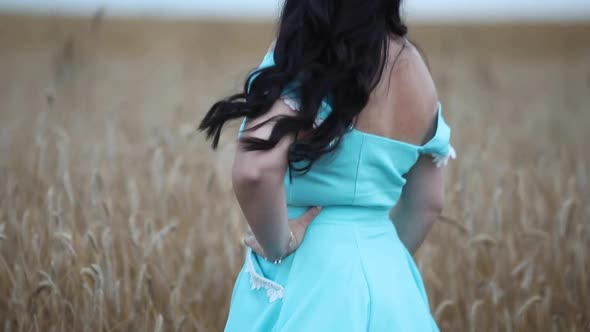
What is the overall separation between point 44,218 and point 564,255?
238 centimetres

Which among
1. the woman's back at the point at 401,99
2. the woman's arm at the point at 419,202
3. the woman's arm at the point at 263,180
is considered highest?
the woman's back at the point at 401,99

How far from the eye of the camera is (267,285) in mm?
1996

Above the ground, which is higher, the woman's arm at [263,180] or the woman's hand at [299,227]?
the woman's arm at [263,180]

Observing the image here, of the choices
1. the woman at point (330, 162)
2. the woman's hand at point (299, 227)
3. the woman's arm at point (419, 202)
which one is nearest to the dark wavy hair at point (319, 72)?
the woman at point (330, 162)

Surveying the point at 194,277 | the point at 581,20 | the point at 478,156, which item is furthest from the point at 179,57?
the point at 581,20

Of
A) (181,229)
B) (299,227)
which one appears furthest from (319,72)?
(181,229)

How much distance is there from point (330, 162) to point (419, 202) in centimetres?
50

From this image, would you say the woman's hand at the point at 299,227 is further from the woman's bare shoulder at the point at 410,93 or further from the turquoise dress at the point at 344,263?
the woman's bare shoulder at the point at 410,93

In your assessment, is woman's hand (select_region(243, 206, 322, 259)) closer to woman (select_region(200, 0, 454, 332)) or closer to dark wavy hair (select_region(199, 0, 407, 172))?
woman (select_region(200, 0, 454, 332))

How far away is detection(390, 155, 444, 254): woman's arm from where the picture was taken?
223 centimetres

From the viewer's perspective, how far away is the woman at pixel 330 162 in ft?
5.95

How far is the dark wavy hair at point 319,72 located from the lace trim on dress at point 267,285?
1.04ft

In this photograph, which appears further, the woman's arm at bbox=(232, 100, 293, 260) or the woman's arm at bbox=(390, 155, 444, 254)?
the woman's arm at bbox=(390, 155, 444, 254)

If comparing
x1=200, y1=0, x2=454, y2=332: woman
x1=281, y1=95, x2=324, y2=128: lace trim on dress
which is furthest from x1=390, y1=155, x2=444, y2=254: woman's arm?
x1=281, y1=95, x2=324, y2=128: lace trim on dress
